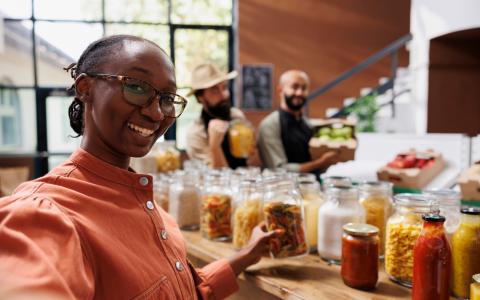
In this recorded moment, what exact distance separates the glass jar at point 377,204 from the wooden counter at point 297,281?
0.18m

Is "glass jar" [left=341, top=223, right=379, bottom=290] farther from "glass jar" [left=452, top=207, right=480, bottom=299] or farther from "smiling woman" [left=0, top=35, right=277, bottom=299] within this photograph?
"smiling woman" [left=0, top=35, right=277, bottom=299]

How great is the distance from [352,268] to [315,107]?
567 cm

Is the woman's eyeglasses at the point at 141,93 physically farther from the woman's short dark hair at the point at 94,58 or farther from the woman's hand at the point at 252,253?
the woman's hand at the point at 252,253

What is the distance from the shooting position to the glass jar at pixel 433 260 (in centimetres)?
100

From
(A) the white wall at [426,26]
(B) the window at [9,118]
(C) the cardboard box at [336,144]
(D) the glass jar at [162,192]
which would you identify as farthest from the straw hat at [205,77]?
(B) the window at [9,118]

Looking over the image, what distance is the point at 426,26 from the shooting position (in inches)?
216

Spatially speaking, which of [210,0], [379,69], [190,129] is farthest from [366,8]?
[190,129]

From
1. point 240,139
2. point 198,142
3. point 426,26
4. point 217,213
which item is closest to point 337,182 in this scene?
point 217,213

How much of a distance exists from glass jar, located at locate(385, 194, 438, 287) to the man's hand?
1557 mm

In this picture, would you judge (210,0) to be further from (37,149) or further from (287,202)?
(287,202)

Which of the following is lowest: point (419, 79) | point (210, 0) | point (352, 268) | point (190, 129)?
point (352, 268)

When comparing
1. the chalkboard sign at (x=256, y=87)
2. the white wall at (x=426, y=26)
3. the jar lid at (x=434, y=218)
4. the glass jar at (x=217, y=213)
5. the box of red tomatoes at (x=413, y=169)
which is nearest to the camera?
the jar lid at (x=434, y=218)

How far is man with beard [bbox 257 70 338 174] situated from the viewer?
3156mm

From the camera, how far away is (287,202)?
4.62ft
